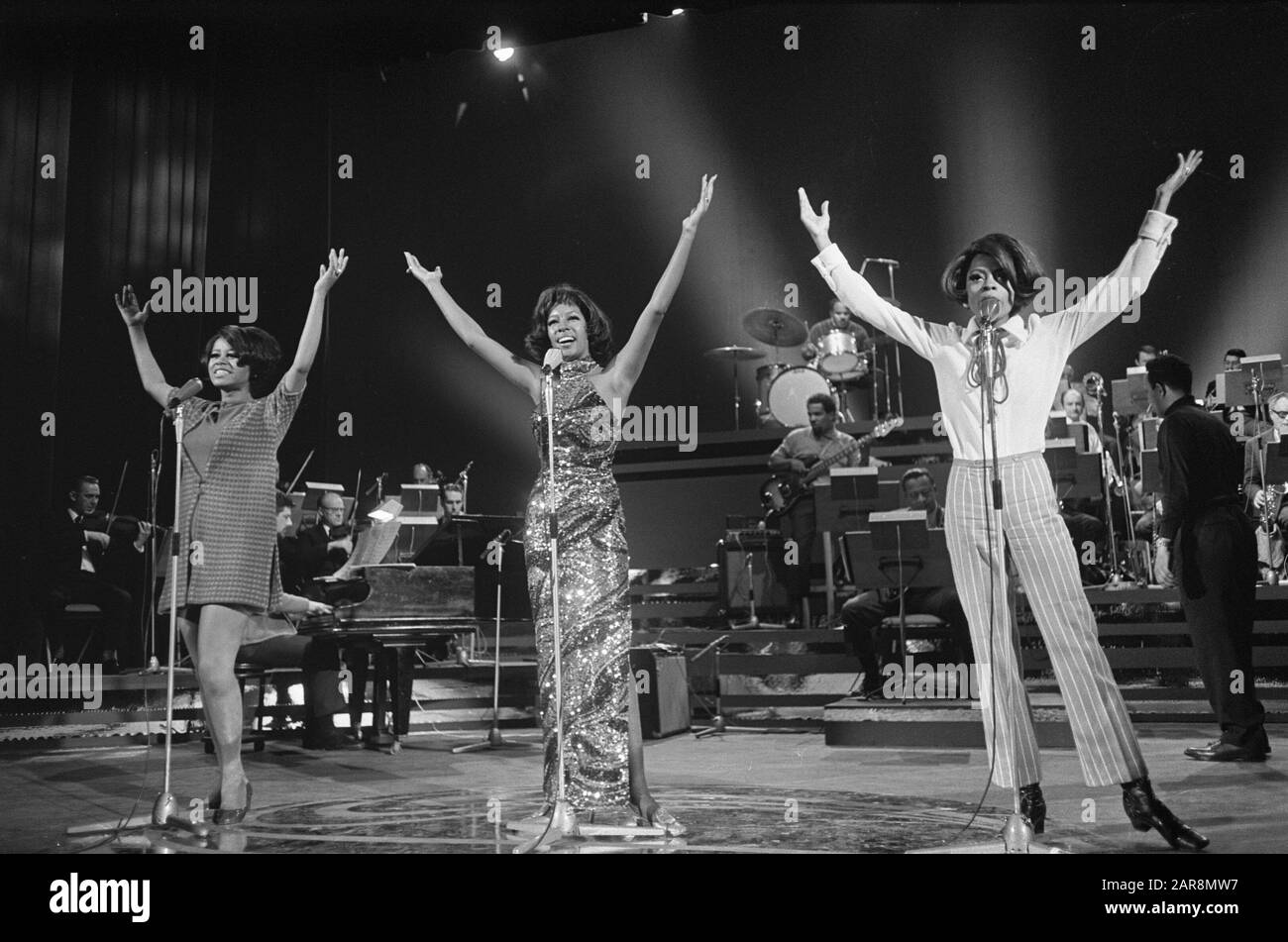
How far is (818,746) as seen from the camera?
7.39 meters

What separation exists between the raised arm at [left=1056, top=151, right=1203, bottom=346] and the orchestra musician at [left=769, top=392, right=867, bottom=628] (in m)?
5.46

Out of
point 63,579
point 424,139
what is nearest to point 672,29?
point 424,139

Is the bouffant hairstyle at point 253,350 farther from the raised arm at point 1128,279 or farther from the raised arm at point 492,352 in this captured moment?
the raised arm at point 1128,279

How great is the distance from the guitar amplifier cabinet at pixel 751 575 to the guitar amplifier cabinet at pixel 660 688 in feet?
5.10

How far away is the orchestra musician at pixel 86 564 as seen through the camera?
9492 millimetres

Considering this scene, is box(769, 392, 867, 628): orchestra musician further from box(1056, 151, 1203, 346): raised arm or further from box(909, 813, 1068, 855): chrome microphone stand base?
box(909, 813, 1068, 855): chrome microphone stand base

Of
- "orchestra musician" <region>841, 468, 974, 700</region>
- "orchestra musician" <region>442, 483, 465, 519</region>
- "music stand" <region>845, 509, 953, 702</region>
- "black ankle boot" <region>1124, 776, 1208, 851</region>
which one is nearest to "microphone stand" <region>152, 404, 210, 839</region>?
"black ankle boot" <region>1124, 776, 1208, 851</region>

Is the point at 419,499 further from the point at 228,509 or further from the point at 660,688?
the point at 228,509

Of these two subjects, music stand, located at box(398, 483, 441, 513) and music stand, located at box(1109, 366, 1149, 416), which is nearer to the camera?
music stand, located at box(1109, 366, 1149, 416)

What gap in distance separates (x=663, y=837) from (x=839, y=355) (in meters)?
8.34

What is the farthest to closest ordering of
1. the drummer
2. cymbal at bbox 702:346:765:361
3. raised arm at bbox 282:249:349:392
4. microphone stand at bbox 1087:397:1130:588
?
1. the drummer
2. cymbal at bbox 702:346:765:361
3. microphone stand at bbox 1087:397:1130:588
4. raised arm at bbox 282:249:349:392

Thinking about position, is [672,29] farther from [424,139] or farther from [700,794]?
[700,794]

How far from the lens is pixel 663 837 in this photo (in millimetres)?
3854

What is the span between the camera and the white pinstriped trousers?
146 inches
